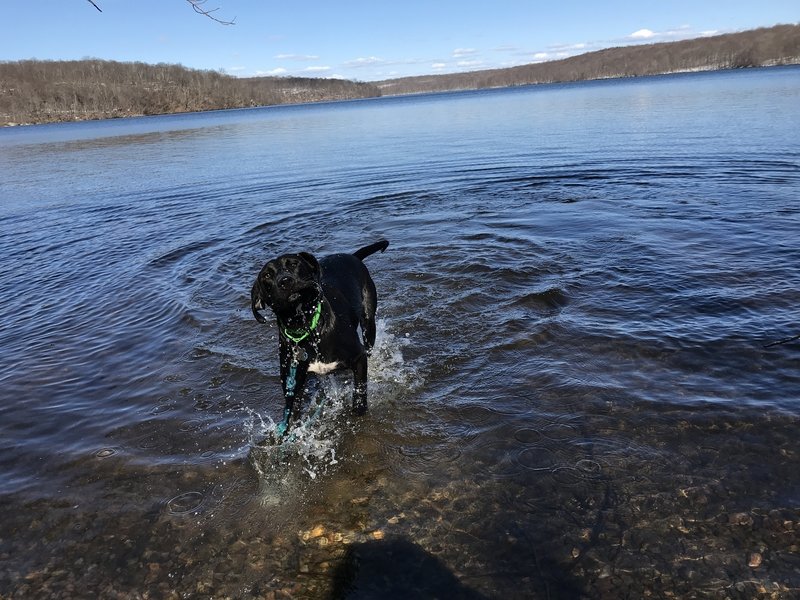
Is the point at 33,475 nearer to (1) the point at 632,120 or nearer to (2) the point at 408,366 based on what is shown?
(2) the point at 408,366

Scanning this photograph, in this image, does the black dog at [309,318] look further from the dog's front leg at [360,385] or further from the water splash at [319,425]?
the water splash at [319,425]

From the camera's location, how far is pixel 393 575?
3.68m

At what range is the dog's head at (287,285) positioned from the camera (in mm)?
4555

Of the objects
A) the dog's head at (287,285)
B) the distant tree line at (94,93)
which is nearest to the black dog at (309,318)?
the dog's head at (287,285)

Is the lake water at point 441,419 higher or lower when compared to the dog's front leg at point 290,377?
lower

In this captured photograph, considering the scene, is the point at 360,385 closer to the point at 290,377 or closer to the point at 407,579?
the point at 290,377

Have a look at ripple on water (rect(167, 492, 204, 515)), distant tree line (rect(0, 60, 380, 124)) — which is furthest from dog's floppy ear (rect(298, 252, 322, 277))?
distant tree line (rect(0, 60, 380, 124))

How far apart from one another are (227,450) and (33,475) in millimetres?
1804

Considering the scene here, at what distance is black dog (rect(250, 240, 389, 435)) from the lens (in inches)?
181

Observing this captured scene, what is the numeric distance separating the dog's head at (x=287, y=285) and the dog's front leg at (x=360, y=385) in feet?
3.24

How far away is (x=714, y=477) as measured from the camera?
13.9 feet

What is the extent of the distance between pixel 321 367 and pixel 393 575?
2.11 m

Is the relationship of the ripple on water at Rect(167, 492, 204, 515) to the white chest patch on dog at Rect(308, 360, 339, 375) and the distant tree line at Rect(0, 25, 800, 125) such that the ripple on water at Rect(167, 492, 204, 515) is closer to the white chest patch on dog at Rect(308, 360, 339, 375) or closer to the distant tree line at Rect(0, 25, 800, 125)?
the white chest patch on dog at Rect(308, 360, 339, 375)

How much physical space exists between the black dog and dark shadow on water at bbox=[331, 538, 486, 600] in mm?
1624
